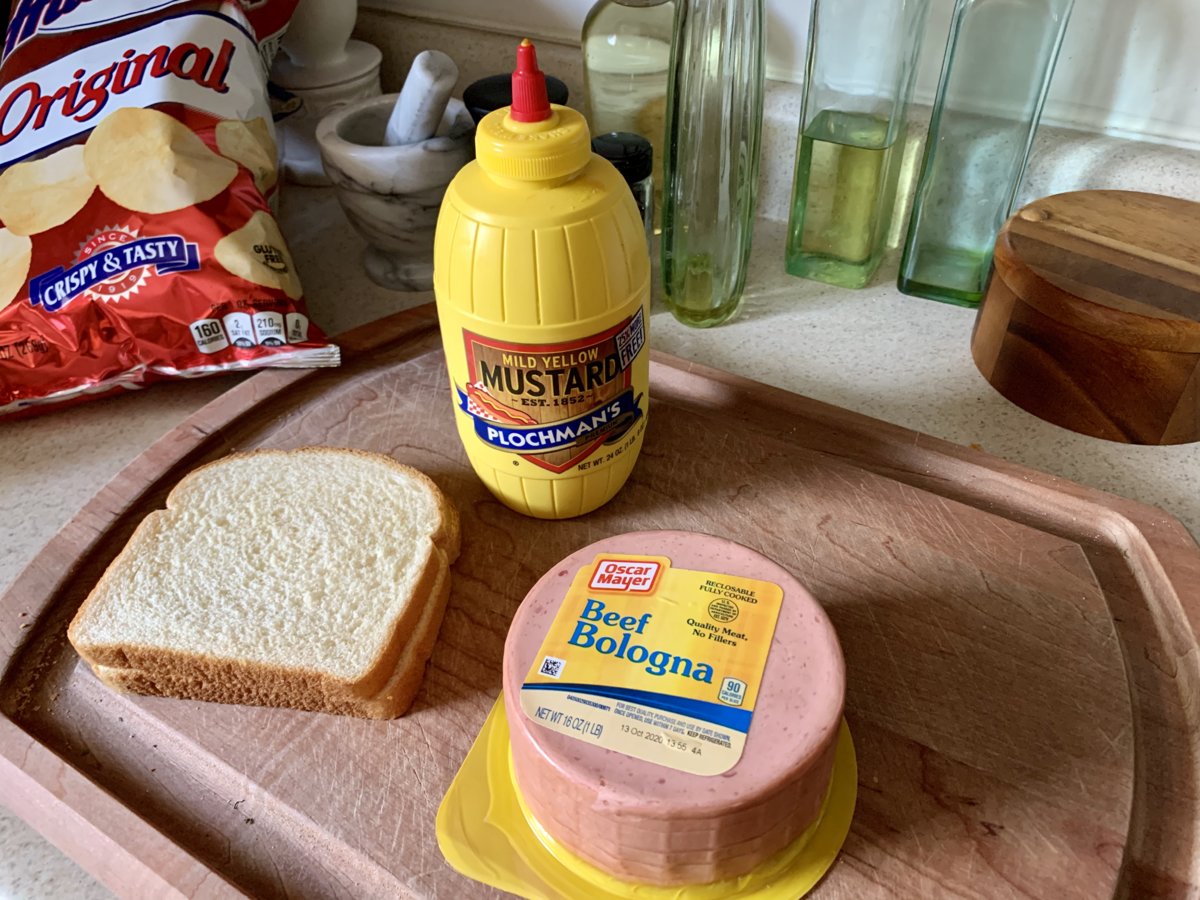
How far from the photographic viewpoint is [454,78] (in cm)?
92

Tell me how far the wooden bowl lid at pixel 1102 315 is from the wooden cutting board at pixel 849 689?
0.13m

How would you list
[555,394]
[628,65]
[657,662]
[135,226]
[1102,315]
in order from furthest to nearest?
1. [628,65]
2. [135,226]
3. [1102,315]
4. [555,394]
5. [657,662]

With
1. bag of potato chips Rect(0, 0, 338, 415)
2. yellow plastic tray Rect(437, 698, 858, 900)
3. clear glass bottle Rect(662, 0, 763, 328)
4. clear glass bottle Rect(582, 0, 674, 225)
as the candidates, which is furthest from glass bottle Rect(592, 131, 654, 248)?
yellow plastic tray Rect(437, 698, 858, 900)

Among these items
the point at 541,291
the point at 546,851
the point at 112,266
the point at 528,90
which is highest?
the point at 528,90

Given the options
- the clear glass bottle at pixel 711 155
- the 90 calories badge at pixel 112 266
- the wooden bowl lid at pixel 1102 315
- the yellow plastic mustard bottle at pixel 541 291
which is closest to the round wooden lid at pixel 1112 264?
the wooden bowl lid at pixel 1102 315

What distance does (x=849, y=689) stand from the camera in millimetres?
641

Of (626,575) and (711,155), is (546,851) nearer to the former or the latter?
(626,575)

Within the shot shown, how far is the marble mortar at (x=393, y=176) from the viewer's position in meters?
0.93

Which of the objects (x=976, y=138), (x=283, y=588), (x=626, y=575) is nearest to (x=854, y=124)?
(x=976, y=138)

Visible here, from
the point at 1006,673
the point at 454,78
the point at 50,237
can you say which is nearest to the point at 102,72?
the point at 50,237

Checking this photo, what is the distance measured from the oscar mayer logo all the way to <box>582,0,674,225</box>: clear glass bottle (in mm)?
582

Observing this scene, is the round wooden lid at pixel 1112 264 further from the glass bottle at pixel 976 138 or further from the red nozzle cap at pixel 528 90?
the red nozzle cap at pixel 528 90

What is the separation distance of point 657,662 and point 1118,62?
2.53 ft

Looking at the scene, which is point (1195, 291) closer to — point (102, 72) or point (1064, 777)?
point (1064, 777)
